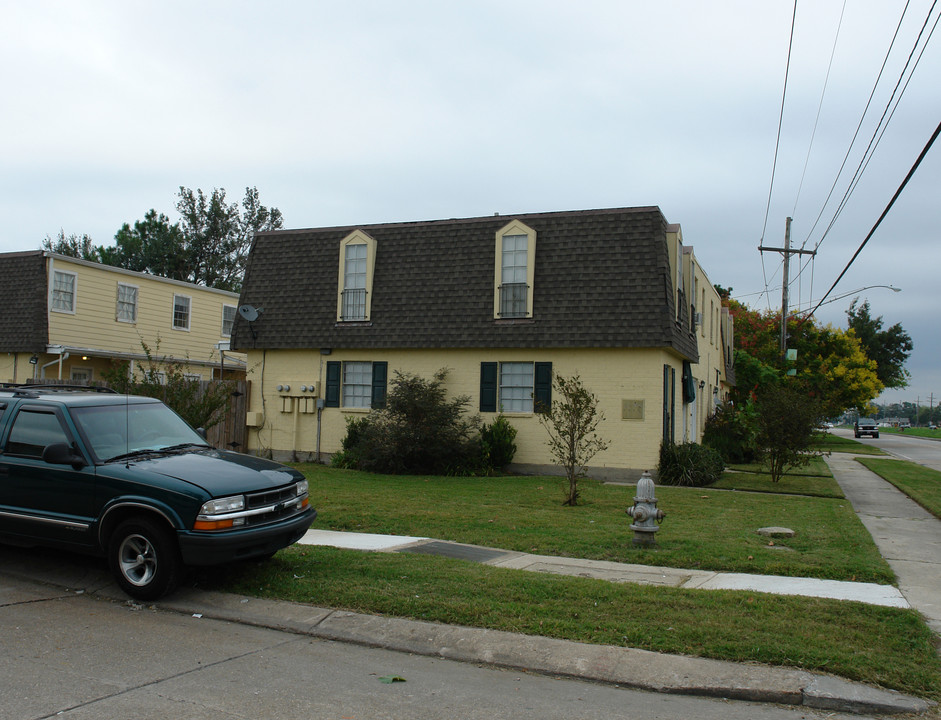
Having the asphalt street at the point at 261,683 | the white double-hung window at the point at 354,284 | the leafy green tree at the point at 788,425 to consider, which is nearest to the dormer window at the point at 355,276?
the white double-hung window at the point at 354,284

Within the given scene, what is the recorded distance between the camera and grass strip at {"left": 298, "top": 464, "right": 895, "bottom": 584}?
8.93 m

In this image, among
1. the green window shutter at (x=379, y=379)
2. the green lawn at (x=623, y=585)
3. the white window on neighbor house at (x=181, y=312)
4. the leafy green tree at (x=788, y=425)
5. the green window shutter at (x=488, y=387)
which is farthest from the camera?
the white window on neighbor house at (x=181, y=312)

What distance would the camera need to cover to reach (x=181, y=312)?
2869 cm

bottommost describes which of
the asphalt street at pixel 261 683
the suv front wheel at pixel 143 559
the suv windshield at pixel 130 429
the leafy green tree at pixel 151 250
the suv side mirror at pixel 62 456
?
the asphalt street at pixel 261 683

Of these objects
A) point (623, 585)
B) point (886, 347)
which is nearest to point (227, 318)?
point (623, 585)

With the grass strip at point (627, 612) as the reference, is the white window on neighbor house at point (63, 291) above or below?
above

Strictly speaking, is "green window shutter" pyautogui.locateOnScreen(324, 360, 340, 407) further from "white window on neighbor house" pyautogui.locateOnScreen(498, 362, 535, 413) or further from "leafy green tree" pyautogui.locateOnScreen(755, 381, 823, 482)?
"leafy green tree" pyautogui.locateOnScreen(755, 381, 823, 482)

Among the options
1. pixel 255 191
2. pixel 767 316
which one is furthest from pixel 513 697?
pixel 255 191

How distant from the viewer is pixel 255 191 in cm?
5344

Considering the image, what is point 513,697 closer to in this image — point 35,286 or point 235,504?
point 235,504

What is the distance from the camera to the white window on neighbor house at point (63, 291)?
79.4 ft

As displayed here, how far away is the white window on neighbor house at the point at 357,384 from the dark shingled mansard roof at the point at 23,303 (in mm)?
9847

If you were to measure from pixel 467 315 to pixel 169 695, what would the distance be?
14.6 metres

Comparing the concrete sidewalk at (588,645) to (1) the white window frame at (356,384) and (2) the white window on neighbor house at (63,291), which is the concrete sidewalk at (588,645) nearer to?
(1) the white window frame at (356,384)
